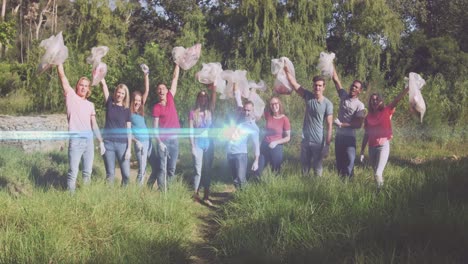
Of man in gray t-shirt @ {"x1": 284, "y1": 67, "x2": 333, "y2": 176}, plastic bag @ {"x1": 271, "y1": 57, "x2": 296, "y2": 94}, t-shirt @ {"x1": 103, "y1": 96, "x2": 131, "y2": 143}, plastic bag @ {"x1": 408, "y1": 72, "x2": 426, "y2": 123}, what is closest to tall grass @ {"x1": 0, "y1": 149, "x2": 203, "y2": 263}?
t-shirt @ {"x1": 103, "y1": 96, "x2": 131, "y2": 143}

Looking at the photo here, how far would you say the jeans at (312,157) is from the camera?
588cm

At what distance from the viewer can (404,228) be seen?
146 inches

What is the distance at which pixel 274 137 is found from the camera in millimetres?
6121

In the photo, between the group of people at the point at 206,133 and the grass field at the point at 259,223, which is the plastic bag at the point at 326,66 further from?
the grass field at the point at 259,223

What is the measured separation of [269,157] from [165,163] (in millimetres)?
1403

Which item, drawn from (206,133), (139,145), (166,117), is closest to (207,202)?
(206,133)

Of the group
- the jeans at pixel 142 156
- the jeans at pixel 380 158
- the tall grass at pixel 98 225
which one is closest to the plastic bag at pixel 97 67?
the jeans at pixel 142 156

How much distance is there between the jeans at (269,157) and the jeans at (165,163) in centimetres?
114

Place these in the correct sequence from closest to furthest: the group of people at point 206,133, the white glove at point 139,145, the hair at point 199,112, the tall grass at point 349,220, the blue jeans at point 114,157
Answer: the tall grass at point 349,220
the group of people at point 206,133
the blue jeans at point 114,157
the white glove at point 139,145
the hair at point 199,112

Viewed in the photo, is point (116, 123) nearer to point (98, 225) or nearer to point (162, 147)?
point (162, 147)

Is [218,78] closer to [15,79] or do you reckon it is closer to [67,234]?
[67,234]

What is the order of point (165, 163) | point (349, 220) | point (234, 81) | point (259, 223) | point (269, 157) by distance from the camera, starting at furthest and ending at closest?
point (234, 81), point (269, 157), point (165, 163), point (259, 223), point (349, 220)

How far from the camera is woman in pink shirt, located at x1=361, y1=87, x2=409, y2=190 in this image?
18.7ft

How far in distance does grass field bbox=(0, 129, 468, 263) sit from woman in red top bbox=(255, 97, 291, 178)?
25cm
